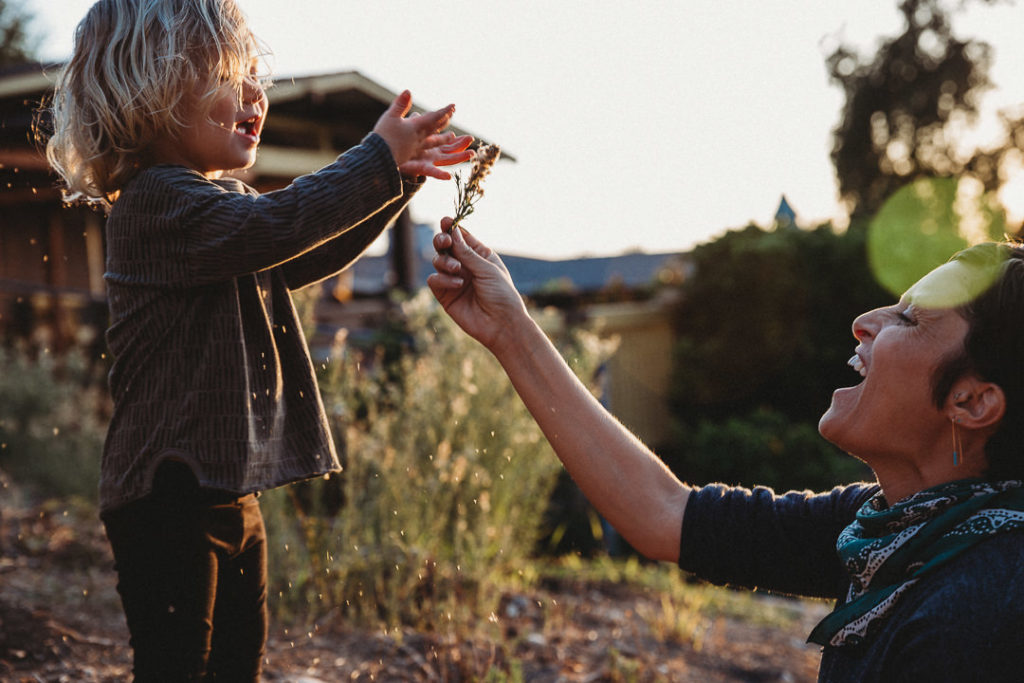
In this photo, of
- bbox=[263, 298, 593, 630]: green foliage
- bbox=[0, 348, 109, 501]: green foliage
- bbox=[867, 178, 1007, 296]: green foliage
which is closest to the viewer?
bbox=[263, 298, 593, 630]: green foliage

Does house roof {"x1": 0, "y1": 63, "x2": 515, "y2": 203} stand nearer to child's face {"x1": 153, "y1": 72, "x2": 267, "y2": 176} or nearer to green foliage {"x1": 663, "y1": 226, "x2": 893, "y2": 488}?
green foliage {"x1": 663, "y1": 226, "x2": 893, "y2": 488}

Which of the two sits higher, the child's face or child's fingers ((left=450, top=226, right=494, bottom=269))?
the child's face

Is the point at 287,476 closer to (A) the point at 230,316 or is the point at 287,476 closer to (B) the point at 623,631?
(A) the point at 230,316

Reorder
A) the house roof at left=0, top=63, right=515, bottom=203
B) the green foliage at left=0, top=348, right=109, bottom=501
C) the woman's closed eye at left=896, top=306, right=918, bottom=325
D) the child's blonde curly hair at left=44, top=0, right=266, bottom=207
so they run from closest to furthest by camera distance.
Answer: the woman's closed eye at left=896, top=306, right=918, bottom=325
the child's blonde curly hair at left=44, top=0, right=266, bottom=207
the green foliage at left=0, top=348, right=109, bottom=501
the house roof at left=0, top=63, right=515, bottom=203

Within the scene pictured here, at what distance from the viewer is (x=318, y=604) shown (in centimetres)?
332

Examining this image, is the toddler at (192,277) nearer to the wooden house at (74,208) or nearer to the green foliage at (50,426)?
the wooden house at (74,208)

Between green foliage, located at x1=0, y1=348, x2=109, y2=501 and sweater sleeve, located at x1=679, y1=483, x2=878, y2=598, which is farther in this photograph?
green foliage, located at x1=0, y1=348, x2=109, y2=501

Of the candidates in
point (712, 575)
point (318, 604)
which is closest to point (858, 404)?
point (712, 575)

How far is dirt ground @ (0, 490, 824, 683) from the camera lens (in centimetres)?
267

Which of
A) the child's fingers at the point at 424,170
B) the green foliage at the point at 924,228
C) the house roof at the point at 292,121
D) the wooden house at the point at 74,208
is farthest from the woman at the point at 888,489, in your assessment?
the green foliage at the point at 924,228

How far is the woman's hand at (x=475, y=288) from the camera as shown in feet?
5.31

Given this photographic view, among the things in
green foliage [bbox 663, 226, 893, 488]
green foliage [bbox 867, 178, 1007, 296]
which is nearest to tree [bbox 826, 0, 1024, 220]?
green foliage [bbox 867, 178, 1007, 296]

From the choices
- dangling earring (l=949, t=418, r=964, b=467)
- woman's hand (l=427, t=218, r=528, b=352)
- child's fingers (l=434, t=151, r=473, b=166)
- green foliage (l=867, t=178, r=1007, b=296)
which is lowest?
dangling earring (l=949, t=418, r=964, b=467)

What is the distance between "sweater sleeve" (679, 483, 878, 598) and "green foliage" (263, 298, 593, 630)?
5.13ft
